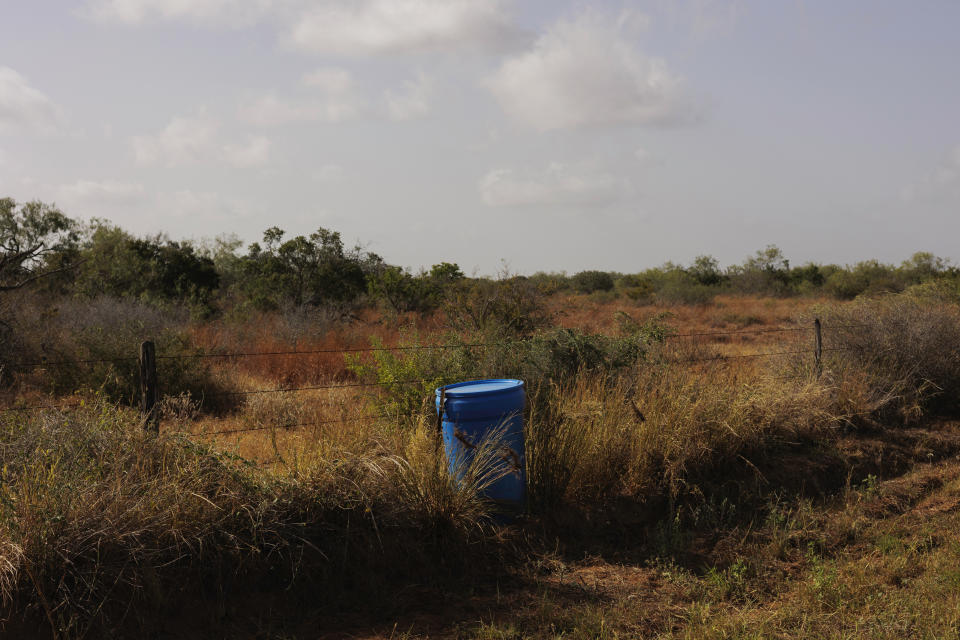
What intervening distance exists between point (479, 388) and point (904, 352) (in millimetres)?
7284

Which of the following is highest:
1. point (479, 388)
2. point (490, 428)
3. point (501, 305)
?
point (501, 305)

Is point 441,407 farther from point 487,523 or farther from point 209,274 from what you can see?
point 209,274

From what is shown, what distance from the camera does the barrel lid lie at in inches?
211

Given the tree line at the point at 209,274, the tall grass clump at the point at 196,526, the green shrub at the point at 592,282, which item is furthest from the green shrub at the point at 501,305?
the green shrub at the point at 592,282

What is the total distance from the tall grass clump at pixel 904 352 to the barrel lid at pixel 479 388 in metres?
5.74

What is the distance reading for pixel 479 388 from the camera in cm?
562

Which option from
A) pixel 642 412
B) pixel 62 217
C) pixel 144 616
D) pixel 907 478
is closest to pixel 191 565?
pixel 144 616

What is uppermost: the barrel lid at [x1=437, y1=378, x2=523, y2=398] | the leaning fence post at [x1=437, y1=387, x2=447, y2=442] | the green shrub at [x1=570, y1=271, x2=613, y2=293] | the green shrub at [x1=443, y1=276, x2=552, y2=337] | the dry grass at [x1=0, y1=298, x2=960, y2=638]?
the green shrub at [x1=570, y1=271, x2=613, y2=293]

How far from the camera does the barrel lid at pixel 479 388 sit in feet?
17.6

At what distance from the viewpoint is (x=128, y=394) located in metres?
10.2

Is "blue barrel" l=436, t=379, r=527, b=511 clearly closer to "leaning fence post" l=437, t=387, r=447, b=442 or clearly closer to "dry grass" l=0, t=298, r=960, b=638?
"leaning fence post" l=437, t=387, r=447, b=442

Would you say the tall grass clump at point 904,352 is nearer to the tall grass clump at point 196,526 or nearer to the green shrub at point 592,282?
the tall grass clump at point 196,526

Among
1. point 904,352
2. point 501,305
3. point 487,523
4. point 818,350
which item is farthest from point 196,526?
point 904,352

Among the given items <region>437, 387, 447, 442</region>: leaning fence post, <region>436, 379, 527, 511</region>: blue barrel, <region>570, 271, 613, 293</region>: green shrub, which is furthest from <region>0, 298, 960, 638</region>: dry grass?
<region>570, 271, 613, 293</region>: green shrub
